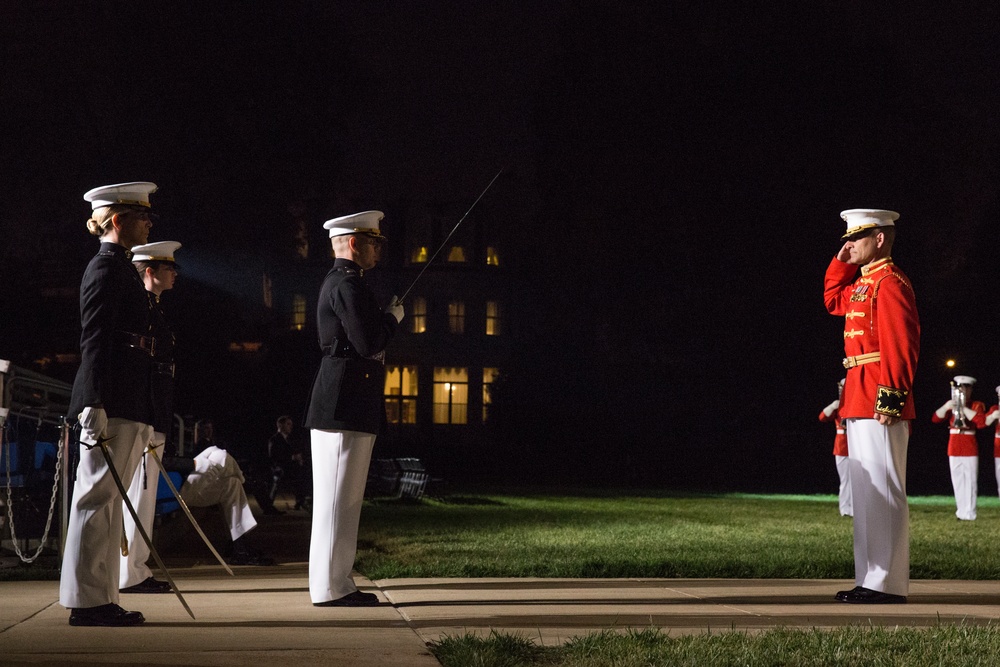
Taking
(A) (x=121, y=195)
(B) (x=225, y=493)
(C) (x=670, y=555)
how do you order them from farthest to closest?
1. (C) (x=670, y=555)
2. (B) (x=225, y=493)
3. (A) (x=121, y=195)

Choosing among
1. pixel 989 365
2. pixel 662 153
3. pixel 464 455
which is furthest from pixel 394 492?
pixel 989 365

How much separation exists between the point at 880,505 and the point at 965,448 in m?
15.9

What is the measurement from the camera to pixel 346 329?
7785mm

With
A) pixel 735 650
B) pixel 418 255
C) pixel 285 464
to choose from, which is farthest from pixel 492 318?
pixel 735 650

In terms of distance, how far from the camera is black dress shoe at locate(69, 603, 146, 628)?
266 inches

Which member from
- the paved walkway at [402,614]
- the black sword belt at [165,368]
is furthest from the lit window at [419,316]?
the black sword belt at [165,368]

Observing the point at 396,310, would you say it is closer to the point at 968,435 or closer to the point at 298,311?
the point at 968,435

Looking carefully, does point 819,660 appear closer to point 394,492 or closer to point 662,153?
point 394,492

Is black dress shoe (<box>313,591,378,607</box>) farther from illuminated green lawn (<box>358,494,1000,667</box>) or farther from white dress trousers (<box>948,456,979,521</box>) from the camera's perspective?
white dress trousers (<box>948,456,979,521</box>)

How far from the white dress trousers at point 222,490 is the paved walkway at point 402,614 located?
88 cm

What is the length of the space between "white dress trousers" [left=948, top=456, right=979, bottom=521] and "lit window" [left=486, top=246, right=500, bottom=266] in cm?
3405

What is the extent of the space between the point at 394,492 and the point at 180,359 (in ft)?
30.6

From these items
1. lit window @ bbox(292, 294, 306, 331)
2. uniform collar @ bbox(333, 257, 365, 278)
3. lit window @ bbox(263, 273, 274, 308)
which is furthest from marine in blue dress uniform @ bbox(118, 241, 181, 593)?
lit window @ bbox(292, 294, 306, 331)

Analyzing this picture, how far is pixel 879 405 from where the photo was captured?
852 cm
